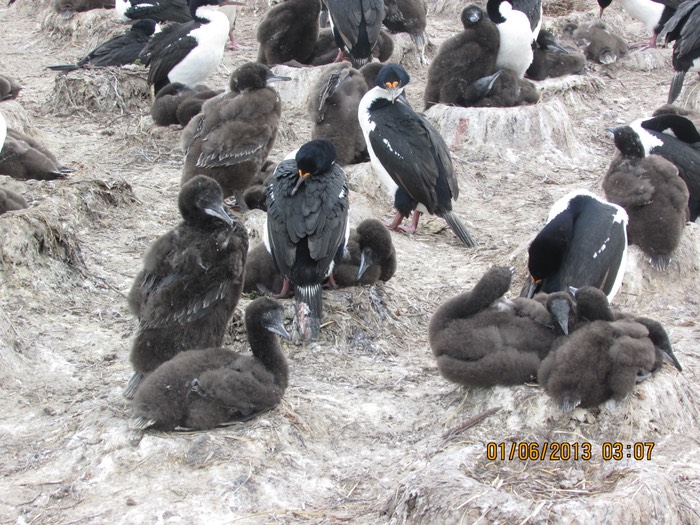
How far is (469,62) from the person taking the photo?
11273mm

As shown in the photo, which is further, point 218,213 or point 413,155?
→ point 413,155

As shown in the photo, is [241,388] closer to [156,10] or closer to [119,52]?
[119,52]

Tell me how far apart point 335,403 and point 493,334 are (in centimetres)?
108

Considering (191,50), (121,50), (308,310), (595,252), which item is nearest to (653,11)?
(191,50)

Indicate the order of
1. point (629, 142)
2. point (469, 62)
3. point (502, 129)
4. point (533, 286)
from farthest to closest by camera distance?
point (502, 129), point (469, 62), point (629, 142), point (533, 286)

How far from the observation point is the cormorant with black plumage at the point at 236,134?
8.27 meters

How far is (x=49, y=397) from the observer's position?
576cm

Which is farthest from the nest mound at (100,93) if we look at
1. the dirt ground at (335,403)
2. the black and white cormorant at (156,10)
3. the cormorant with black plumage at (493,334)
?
the cormorant with black plumage at (493,334)

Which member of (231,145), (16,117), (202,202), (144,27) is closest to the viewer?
(202,202)

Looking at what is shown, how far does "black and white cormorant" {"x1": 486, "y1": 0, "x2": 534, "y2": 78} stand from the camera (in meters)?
11.4

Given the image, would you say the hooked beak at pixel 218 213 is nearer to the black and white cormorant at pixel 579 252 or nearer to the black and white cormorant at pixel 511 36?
the black and white cormorant at pixel 579 252

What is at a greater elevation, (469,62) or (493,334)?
(493,334)

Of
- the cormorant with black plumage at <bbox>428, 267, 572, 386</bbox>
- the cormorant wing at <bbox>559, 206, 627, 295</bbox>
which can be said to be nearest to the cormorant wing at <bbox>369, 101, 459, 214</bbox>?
the cormorant wing at <bbox>559, 206, 627, 295</bbox>

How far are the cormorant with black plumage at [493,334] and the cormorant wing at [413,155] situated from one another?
3436 millimetres
